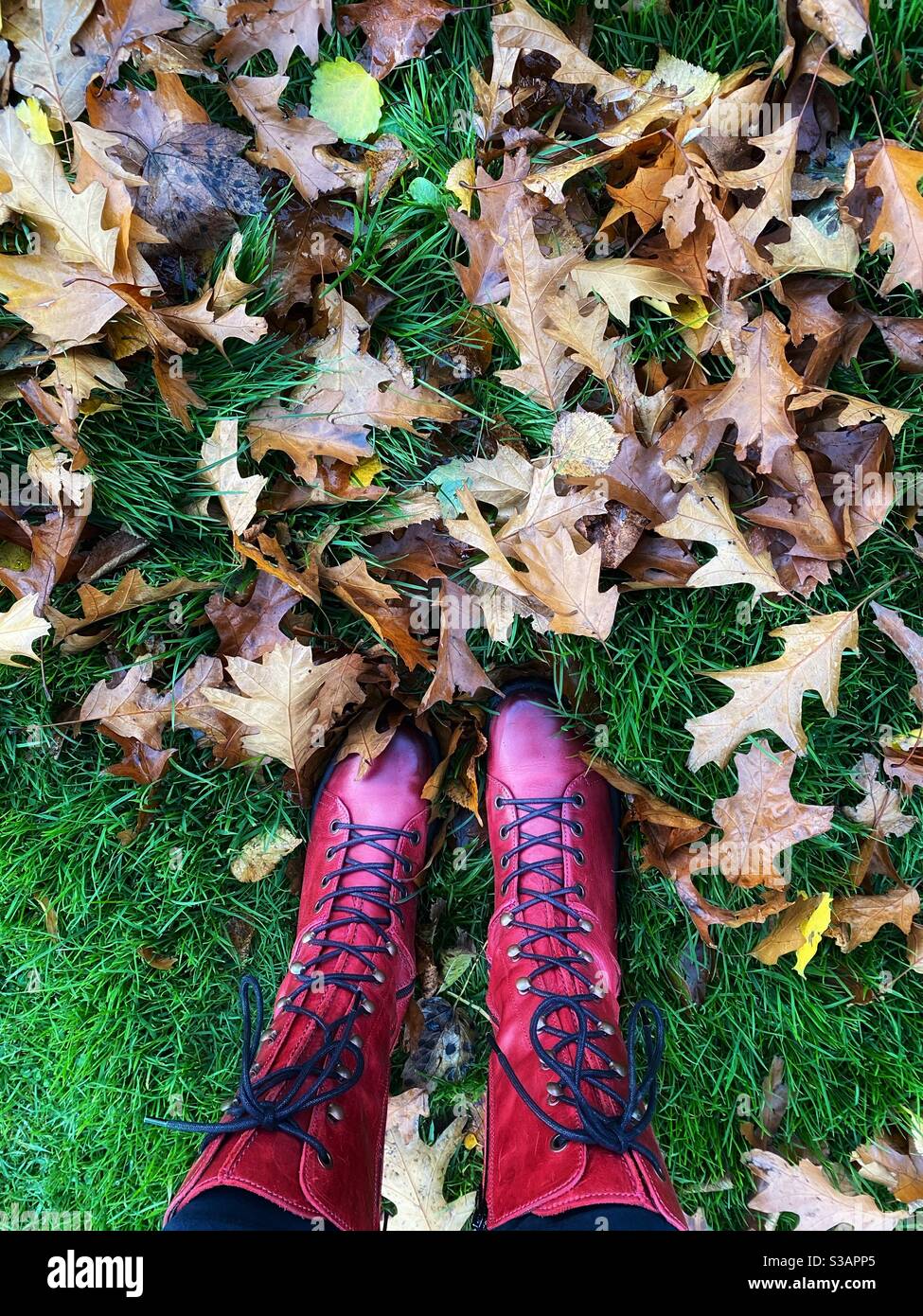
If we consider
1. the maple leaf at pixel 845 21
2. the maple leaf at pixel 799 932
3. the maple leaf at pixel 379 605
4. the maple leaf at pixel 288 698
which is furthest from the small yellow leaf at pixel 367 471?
the maple leaf at pixel 799 932

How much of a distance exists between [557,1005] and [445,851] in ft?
1.64

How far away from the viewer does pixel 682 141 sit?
1.61 metres

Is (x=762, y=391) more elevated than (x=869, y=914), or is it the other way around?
(x=762, y=391)

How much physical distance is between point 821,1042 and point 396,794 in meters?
1.21

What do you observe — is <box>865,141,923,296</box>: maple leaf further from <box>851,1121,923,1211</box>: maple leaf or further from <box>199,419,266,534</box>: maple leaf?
<box>851,1121,923,1211</box>: maple leaf

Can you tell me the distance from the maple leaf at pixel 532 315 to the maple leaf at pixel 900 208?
1.93ft

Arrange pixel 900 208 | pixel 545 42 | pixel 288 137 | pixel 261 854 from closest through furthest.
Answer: pixel 900 208, pixel 545 42, pixel 288 137, pixel 261 854

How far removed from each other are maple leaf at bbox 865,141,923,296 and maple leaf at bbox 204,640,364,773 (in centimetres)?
136

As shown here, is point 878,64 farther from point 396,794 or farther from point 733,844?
point 396,794

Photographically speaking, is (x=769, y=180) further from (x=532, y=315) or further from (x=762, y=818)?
(x=762, y=818)

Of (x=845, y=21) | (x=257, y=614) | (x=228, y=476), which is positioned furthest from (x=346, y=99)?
(x=257, y=614)

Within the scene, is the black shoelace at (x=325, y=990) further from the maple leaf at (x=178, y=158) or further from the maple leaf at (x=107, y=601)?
the maple leaf at (x=178, y=158)

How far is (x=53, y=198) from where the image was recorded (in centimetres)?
158

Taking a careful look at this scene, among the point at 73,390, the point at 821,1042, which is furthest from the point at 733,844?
the point at 73,390
